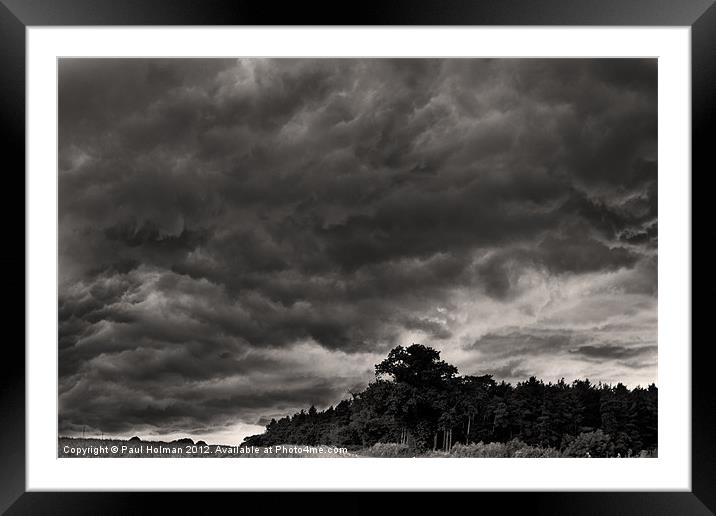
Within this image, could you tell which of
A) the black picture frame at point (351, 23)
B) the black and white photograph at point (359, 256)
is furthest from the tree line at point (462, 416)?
the black picture frame at point (351, 23)

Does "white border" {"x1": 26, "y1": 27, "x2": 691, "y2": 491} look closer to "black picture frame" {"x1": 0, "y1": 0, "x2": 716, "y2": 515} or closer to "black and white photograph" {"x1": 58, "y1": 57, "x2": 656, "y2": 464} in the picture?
"black picture frame" {"x1": 0, "y1": 0, "x2": 716, "y2": 515}

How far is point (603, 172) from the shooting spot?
2.87 m

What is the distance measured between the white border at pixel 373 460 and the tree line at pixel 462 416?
73cm

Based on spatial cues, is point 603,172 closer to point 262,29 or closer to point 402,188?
point 402,188

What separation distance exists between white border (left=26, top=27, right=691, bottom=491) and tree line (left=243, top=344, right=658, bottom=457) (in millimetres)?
730

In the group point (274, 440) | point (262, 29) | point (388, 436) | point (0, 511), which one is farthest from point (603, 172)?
point (0, 511)

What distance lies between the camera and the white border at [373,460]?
1.90 metres

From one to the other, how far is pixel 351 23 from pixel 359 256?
1.30 meters

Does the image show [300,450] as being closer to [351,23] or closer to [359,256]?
[359,256]

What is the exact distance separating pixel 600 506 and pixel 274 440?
1.45 m

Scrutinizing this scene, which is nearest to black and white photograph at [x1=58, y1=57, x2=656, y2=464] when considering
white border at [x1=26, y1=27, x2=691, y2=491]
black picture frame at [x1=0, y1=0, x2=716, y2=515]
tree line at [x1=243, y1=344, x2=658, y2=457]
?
tree line at [x1=243, y1=344, x2=658, y2=457]

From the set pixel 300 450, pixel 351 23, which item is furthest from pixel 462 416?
pixel 351 23

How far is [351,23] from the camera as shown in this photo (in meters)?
1.82

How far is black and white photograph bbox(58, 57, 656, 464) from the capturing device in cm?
279
